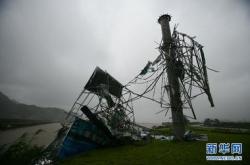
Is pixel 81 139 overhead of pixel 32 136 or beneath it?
overhead

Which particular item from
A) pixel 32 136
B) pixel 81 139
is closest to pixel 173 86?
pixel 81 139

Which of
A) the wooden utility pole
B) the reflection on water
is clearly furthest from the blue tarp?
the reflection on water

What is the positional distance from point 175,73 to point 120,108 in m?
6.13

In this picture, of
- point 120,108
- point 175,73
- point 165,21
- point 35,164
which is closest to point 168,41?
point 165,21

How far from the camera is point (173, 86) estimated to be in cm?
1452

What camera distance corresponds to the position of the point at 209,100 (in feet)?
40.7

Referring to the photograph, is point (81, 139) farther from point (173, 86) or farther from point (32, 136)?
point (32, 136)

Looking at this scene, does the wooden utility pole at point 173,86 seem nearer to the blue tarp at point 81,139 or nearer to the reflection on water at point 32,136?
the blue tarp at point 81,139

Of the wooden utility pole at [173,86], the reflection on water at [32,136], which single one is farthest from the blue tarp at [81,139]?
the reflection on water at [32,136]

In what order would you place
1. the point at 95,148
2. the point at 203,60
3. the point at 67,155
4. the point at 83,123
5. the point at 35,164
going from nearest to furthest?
the point at 35,164 → the point at 67,155 → the point at 83,123 → the point at 95,148 → the point at 203,60

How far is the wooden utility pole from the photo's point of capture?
13906 mm

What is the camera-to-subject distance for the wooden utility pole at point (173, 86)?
13906 mm

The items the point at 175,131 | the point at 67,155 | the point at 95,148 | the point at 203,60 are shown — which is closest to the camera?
the point at 67,155

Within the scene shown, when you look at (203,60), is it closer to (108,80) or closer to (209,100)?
(209,100)
